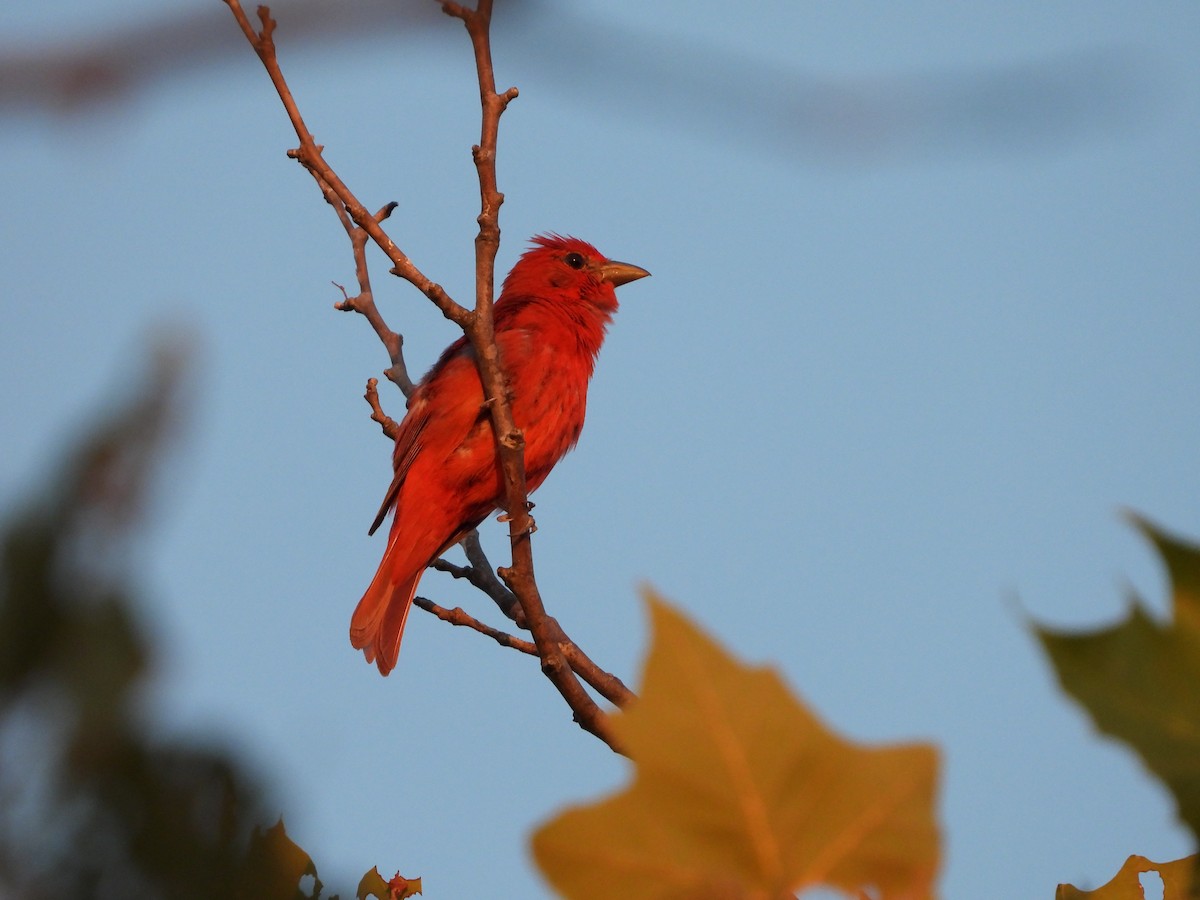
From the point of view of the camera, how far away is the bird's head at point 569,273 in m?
7.69

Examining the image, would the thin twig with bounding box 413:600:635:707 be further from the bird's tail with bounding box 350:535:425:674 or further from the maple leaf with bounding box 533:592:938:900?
the maple leaf with bounding box 533:592:938:900

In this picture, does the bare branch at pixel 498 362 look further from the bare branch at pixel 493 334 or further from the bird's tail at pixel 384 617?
the bird's tail at pixel 384 617

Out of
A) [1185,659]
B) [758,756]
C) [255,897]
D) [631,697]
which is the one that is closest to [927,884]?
[758,756]

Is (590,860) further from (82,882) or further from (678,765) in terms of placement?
(82,882)

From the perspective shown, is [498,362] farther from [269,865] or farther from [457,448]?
[269,865]

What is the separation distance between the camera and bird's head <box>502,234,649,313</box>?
769 cm

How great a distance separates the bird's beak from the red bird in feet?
2.95

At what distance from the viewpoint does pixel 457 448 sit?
6496 mm

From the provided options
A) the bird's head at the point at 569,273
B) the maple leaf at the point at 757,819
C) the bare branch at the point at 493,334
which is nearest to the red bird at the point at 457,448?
the bird's head at the point at 569,273

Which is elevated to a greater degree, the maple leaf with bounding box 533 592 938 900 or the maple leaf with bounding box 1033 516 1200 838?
the maple leaf with bounding box 1033 516 1200 838

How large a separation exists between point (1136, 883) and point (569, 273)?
19.2 feet

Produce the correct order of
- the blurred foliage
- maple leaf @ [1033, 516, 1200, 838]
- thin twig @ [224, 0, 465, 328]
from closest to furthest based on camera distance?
the blurred foliage < maple leaf @ [1033, 516, 1200, 838] < thin twig @ [224, 0, 465, 328]

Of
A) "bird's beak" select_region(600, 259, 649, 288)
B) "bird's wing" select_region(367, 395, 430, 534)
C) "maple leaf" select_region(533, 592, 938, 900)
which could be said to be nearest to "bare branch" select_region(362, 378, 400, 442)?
"bird's wing" select_region(367, 395, 430, 534)

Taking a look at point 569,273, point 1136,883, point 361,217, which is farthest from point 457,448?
point 1136,883
